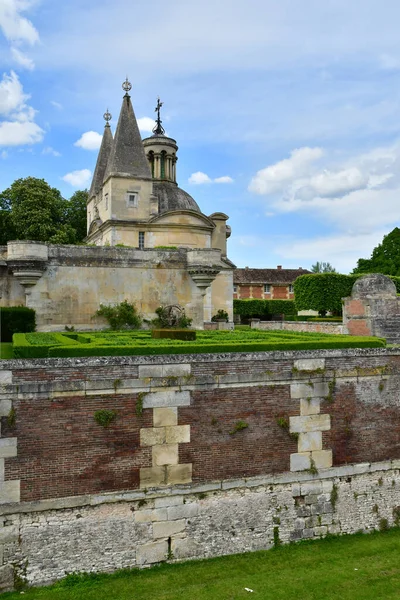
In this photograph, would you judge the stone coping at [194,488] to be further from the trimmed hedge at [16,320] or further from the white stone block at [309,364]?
the trimmed hedge at [16,320]

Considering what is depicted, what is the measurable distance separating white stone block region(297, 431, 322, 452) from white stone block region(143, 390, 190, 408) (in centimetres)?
265

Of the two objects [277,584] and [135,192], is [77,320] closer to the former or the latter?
[277,584]

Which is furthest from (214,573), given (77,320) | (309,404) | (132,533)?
(77,320)

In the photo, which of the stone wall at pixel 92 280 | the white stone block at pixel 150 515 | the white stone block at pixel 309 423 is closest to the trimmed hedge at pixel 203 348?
the white stone block at pixel 309 423

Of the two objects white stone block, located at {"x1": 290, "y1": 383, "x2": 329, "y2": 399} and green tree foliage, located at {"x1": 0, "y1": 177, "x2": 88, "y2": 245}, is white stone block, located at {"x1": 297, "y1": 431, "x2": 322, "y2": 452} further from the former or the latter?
green tree foliage, located at {"x1": 0, "y1": 177, "x2": 88, "y2": 245}

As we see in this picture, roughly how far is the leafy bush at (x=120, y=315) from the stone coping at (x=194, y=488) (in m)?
10.6

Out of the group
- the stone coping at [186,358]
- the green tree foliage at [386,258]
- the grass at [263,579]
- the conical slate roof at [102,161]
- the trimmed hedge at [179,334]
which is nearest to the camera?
the grass at [263,579]

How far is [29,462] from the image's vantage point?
8.55 meters

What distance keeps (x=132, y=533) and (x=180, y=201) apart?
31114mm

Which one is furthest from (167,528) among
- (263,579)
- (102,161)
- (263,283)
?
(263,283)

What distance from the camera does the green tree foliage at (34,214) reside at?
135 ft

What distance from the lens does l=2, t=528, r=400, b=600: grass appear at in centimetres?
829

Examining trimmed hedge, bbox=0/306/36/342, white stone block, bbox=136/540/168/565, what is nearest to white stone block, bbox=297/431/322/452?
white stone block, bbox=136/540/168/565

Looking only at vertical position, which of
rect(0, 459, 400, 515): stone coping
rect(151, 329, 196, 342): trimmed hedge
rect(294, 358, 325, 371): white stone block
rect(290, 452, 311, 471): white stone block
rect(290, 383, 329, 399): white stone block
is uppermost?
rect(151, 329, 196, 342): trimmed hedge
